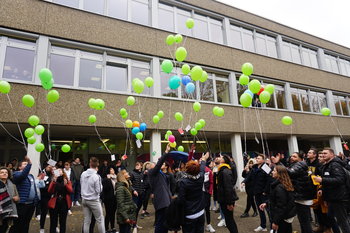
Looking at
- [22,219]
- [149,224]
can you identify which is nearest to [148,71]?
[149,224]

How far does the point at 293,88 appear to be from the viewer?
16266mm

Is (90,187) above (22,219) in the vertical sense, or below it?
above

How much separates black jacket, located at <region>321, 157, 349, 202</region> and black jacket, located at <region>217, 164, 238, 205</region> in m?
1.70

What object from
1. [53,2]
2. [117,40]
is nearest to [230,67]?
[117,40]

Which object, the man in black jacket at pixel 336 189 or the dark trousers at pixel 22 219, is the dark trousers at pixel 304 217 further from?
the dark trousers at pixel 22 219

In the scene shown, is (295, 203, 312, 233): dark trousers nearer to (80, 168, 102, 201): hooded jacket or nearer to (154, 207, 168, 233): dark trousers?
(154, 207, 168, 233): dark trousers

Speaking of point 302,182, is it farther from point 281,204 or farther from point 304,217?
point 281,204

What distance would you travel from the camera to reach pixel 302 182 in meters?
4.48

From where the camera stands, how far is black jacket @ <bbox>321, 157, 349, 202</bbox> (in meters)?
4.22

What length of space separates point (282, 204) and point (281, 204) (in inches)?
0.6

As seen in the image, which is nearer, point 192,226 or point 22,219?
point 192,226

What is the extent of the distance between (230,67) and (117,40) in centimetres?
667

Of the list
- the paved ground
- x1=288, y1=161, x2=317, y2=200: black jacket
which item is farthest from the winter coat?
x1=288, y1=161, x2=317, y2=200: black jacket

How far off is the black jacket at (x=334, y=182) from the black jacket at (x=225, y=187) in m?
1.70
